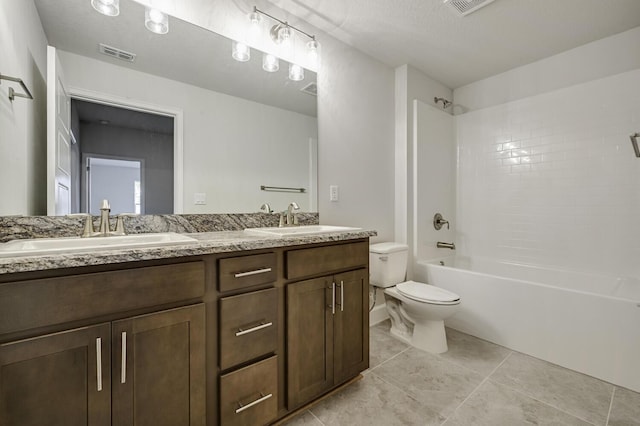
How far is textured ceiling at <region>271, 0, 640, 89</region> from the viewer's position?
1845 mm

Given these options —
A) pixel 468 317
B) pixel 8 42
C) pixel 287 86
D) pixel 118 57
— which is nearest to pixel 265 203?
pixel 287 86

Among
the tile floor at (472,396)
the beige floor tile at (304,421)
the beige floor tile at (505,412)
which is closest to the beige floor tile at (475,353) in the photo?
the tile floor at (472,396)

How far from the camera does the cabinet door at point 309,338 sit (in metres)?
1.26

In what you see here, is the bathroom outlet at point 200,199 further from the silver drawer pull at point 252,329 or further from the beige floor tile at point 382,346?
the beige floor tile at point 382,346

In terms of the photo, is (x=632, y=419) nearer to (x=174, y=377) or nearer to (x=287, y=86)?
(x=174, y=377)

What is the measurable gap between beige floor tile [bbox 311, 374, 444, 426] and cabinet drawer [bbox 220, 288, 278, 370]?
53 cm

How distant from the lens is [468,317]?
88.7 inches

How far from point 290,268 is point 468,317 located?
1.77m

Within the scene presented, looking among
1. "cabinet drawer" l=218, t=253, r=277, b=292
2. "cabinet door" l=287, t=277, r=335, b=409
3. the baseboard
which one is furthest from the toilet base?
"cabinet drawer" l=218, t=253, r=277, b=292

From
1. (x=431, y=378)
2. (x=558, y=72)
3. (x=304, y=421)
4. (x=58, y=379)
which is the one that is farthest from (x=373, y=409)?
(x=558, y=72)

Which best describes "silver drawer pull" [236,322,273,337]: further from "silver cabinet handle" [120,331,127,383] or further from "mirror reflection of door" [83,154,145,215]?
"mirror reflection of door" [83,154,145,215]

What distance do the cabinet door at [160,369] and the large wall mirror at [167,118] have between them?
701 mm

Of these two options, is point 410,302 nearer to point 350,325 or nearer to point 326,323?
point 350,325

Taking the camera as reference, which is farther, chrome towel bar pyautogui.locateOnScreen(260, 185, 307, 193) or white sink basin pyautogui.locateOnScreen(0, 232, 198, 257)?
chrome towel bar pyautogui.locateOnScreen(260, 185, 307, 193)
